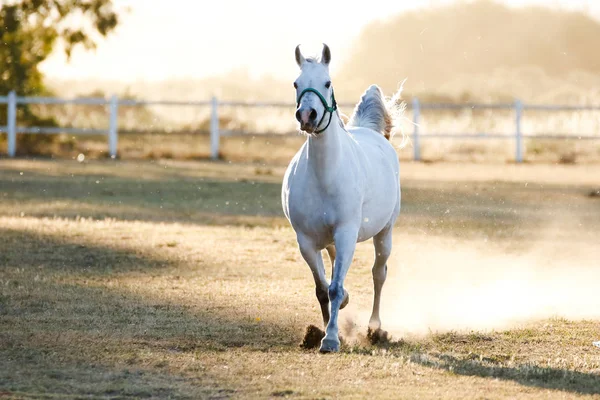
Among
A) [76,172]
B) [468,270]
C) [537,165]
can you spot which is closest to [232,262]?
[468,270]

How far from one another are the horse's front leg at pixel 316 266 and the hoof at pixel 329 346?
680 mm

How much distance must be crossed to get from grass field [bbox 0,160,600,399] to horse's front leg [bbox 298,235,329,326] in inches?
13.2

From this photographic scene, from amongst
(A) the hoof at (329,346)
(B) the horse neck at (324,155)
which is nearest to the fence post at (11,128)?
(B) the horse neck at (324,155)

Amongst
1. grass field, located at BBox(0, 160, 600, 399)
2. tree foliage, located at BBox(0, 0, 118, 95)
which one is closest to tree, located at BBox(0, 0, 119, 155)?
tree foliage, located at BBox(0, 0, 118, 95)

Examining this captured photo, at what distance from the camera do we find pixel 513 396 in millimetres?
6645

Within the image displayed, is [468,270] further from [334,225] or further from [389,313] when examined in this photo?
[334,225]

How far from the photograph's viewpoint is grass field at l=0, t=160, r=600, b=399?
23.0 feet

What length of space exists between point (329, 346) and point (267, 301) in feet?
7.48

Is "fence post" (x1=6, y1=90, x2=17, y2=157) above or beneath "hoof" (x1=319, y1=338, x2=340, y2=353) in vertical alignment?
above

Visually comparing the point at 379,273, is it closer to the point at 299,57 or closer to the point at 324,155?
the point at 324,155

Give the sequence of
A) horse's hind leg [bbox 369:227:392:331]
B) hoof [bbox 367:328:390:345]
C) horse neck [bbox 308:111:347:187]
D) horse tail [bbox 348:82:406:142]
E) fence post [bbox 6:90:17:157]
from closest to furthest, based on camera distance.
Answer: horse neck [bbox 308:111:347:187], hoof [bbox 367:328:390:345], horse's hind leg [bbox 369:227:392:331], horse tail [bbox 348:82:406:142], fence post [bbox 6:90:17:157]

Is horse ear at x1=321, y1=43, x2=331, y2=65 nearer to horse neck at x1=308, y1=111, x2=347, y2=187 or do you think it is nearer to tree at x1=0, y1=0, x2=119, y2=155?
horse neck at x1=308, y1=111, x2=347, y2=187

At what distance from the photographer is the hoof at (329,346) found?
7914 millimetres

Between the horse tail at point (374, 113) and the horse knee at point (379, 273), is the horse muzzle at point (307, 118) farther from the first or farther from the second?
the horse tail at point (374, 113)
